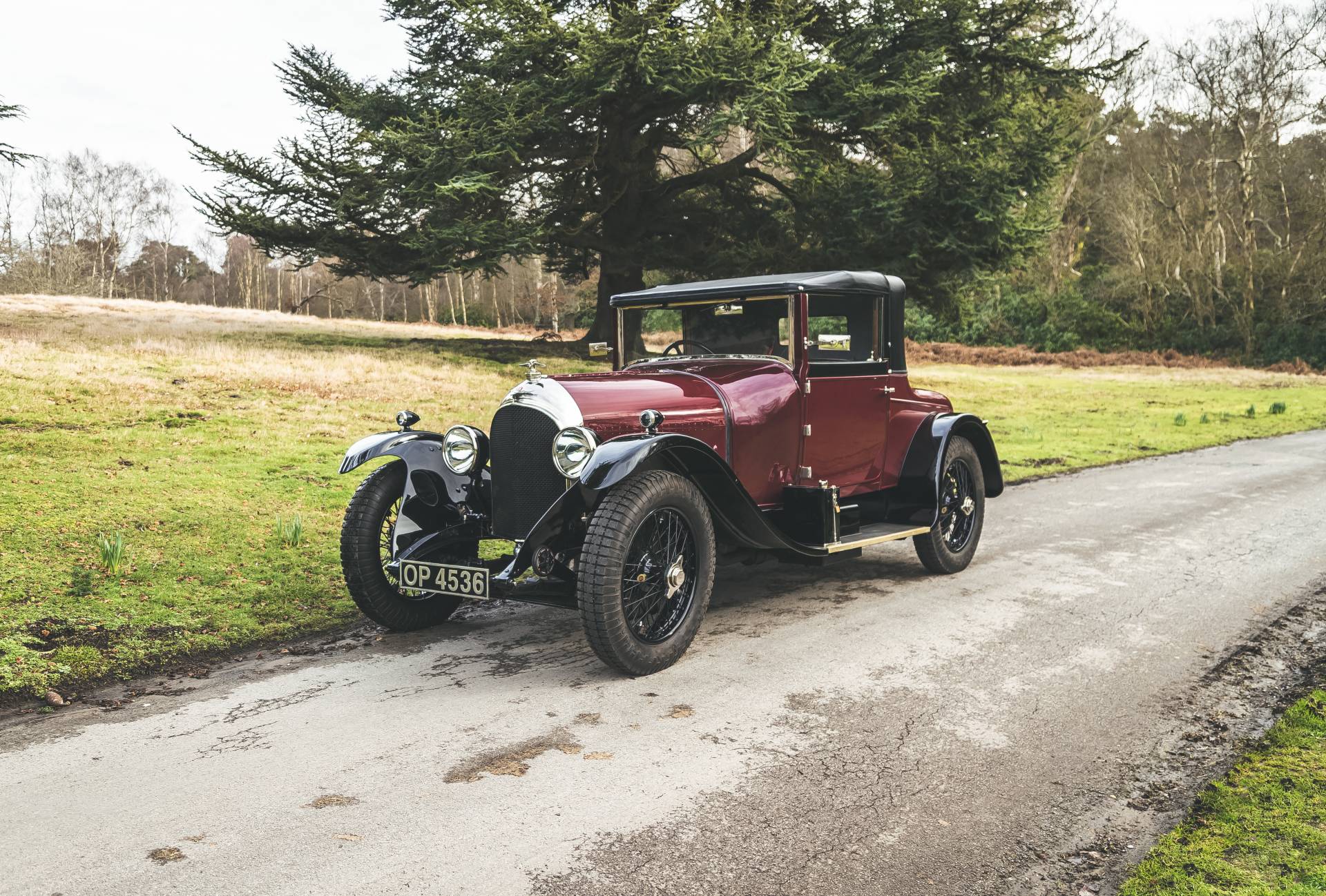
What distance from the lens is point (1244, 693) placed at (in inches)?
175

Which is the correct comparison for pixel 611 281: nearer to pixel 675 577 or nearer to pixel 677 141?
pixel 677 141

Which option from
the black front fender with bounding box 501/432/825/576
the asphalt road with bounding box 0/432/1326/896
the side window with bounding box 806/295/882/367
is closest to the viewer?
the asphalt road with bounding box 0/432/1326/896

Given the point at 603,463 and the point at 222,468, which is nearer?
the point at 603,463

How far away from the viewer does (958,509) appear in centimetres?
713

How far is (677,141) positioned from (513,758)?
19.2 meters

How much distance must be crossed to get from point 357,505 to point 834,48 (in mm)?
18074

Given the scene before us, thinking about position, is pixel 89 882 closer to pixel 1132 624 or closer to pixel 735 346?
pixel 735 346

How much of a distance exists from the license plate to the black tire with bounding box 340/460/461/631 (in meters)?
0.33

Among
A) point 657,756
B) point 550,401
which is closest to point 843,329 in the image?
point 550,401

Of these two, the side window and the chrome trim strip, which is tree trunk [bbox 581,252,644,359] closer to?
the side window

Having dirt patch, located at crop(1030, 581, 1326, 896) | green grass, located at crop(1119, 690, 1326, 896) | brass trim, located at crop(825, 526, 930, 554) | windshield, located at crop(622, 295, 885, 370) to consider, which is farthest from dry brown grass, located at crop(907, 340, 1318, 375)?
green grass, located at crop(1119, 690, 1326, 896)

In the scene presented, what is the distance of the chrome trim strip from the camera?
5125 mm

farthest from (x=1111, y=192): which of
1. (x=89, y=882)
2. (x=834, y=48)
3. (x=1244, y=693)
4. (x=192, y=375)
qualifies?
(x=89, y=882)

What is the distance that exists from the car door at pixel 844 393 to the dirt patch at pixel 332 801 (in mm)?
3582
